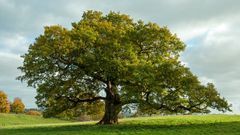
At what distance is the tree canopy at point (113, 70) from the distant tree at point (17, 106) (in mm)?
101572

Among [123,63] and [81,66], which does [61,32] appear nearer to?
[81,66]

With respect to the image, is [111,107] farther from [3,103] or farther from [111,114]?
[3,103]

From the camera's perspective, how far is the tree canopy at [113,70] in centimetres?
4375

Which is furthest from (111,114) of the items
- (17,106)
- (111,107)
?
(17,106)

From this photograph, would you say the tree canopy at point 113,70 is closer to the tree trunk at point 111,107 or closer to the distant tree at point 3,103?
the tree trunk at point 111,107

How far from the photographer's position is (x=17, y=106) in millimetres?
148375

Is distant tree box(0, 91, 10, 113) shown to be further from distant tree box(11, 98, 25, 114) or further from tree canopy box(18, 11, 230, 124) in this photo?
tree canopy box(18, 11, 230, 124)

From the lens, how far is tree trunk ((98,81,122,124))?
49.8 m

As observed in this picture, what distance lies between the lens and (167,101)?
44094mm

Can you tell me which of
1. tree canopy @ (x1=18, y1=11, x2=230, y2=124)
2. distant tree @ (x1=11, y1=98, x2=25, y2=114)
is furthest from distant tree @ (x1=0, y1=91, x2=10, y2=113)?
tree canopy @ (x1=18, y1=11, x2=230, y2=124)

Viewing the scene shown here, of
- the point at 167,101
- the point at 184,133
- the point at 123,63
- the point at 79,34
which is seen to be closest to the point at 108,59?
the point at 123,63

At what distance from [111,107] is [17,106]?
10472cm

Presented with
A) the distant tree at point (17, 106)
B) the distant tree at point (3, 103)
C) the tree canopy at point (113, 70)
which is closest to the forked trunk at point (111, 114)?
the tree canopy at point (113, 70)

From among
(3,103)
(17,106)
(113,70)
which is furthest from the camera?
(17,106)
